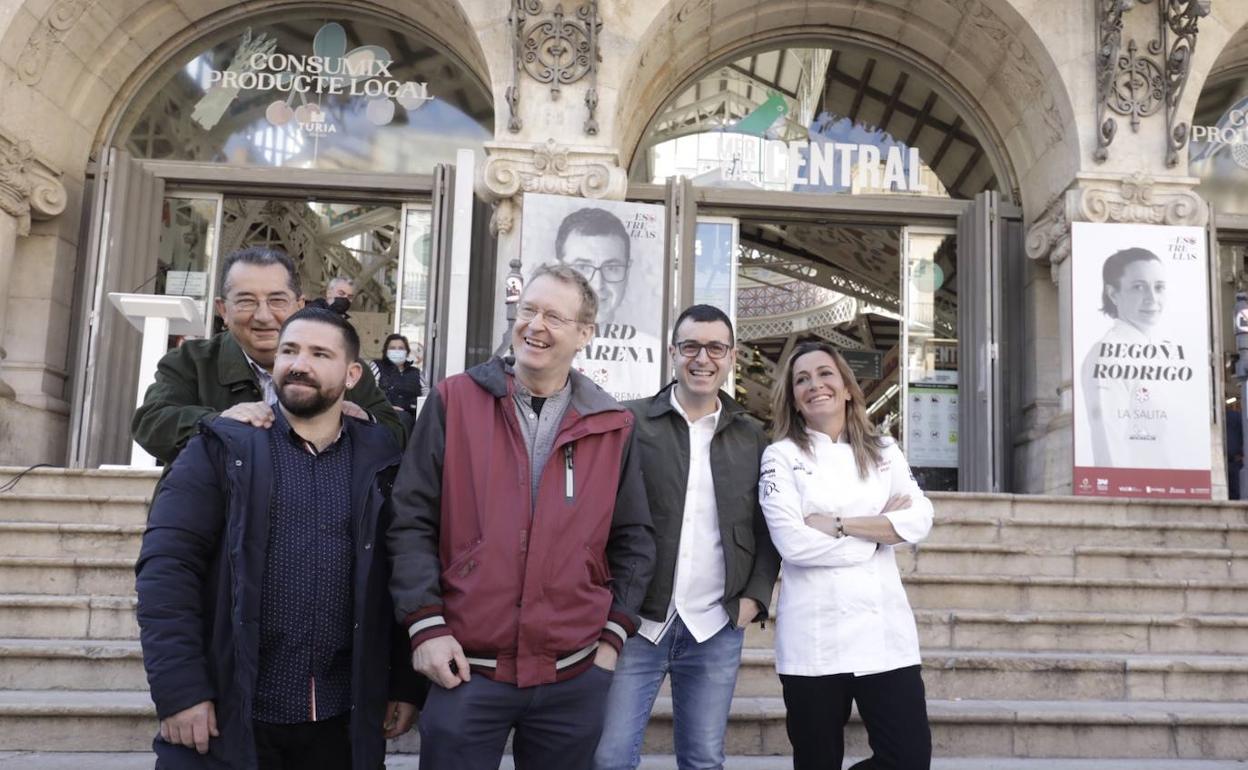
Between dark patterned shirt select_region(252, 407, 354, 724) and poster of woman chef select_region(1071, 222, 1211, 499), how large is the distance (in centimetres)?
707

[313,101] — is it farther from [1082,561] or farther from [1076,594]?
[1076,594]

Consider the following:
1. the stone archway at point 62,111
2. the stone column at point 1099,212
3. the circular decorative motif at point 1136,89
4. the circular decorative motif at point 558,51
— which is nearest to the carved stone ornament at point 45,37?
the stone archway at point 62,111

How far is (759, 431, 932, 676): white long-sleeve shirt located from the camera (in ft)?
9.48

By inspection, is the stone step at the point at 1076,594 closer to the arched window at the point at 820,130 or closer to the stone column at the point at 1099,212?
the stone column at the point at 1099,212

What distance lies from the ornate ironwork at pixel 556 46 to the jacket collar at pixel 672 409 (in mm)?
5855

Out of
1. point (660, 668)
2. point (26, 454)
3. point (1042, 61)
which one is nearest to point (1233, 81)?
point (1042, 61)

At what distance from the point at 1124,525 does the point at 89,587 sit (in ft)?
21.3

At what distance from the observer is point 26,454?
28.3ft

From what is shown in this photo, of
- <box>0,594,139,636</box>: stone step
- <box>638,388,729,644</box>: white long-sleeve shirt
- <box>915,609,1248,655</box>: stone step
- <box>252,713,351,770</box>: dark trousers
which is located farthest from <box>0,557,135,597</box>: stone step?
<box>915,609,1248,655</box>: stone step

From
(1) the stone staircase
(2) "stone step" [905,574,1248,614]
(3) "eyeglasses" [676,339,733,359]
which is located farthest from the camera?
(2) "stone step" [905,574,1248,614]

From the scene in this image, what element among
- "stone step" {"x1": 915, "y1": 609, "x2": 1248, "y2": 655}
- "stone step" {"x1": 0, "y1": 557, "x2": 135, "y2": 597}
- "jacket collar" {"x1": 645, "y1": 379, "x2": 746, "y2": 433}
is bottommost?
"stone step" {"x1": 915, "y1": 609, "x2": 1248, "y2": 655}

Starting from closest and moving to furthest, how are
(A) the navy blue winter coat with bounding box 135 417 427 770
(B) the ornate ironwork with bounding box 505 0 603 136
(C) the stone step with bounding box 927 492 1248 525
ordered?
(A) the navy blue winter coat with bounding box 135 417 427 770 < (C) the stone step with bounding box 927 492 1248 525 < (B) the ornate ironwork with bounding box 505 0 603 136

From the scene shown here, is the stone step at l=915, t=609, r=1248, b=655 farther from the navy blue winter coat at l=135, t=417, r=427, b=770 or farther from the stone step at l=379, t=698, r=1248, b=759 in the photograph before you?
the navy blue winter coat at l=135, t=417, r=427, b=770

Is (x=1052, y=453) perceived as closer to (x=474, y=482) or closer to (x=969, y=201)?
(x=969, y=201)
